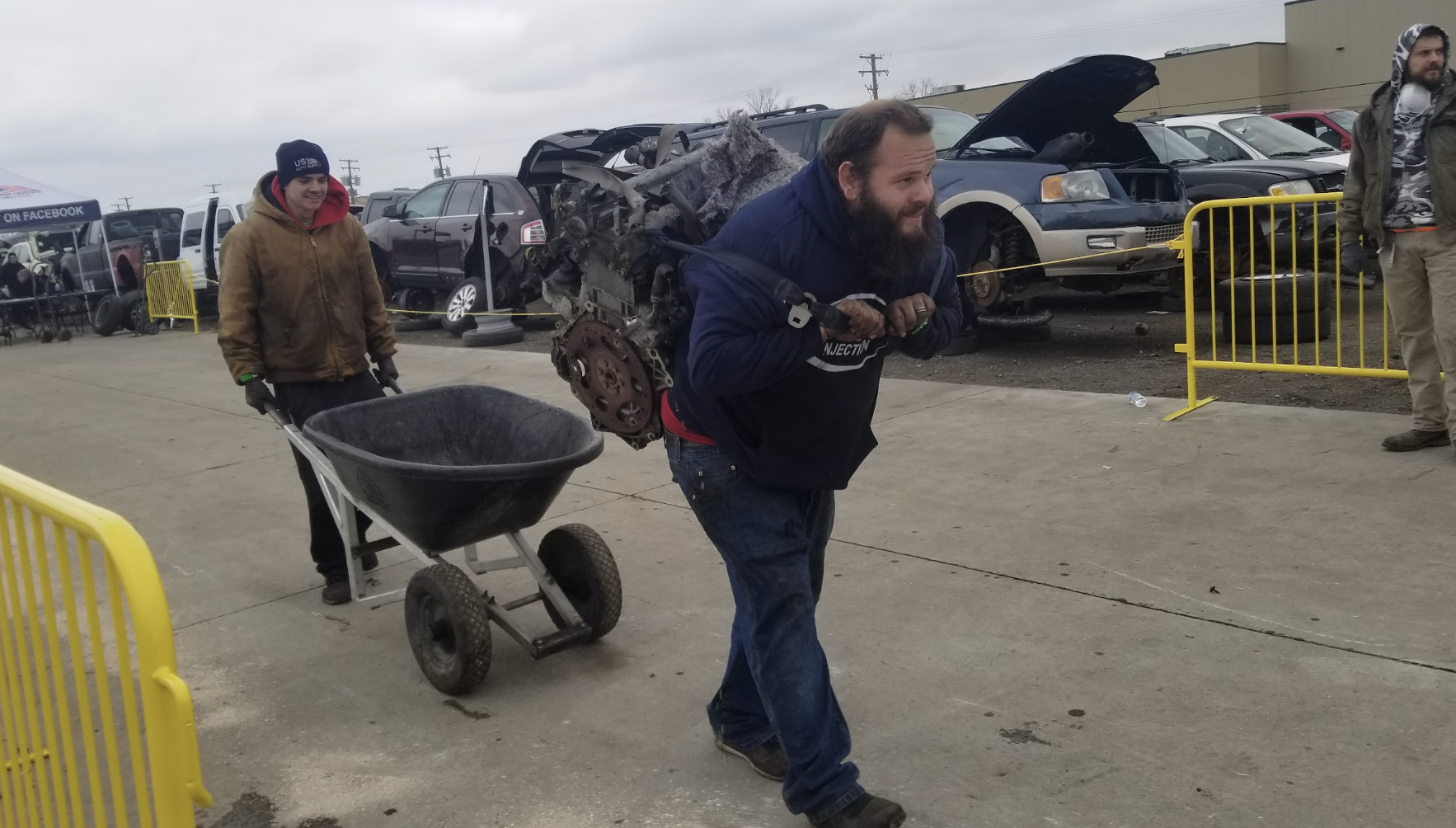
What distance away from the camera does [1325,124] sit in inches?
666

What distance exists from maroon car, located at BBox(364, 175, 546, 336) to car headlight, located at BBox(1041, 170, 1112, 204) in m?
5.89

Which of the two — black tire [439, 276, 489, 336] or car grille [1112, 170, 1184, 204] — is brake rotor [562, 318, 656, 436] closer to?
car grille [1112, 170, 1184, 204]

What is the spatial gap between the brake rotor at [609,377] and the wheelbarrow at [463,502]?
1.67ft

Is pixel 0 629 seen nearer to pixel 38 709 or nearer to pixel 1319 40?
pixel 38 709

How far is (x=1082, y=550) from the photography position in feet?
16.3

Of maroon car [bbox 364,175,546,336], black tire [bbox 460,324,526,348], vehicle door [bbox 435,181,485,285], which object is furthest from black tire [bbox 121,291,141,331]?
black tire [bbox 460,324,526,348]

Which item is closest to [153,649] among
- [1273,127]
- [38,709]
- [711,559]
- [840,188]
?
[38,709]

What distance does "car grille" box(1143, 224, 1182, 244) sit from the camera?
917 centimetres

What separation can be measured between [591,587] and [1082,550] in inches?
80.3

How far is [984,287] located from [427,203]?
827 cm

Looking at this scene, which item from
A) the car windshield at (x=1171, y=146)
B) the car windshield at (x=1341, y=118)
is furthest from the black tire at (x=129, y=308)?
the car windshield at (x=1341, y=118)

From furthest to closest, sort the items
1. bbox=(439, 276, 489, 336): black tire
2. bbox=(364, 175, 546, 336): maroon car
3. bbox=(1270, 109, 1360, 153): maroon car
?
bbox=(1270, 109, 1360, 153): maroon car
bbox=(439, 276, 489, 336): black tire
bbox=(364, 175, 546, 336): maroon car

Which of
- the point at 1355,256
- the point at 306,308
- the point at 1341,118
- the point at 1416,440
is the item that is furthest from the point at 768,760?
the point at 1341,118

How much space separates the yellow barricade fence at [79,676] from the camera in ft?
6.81
